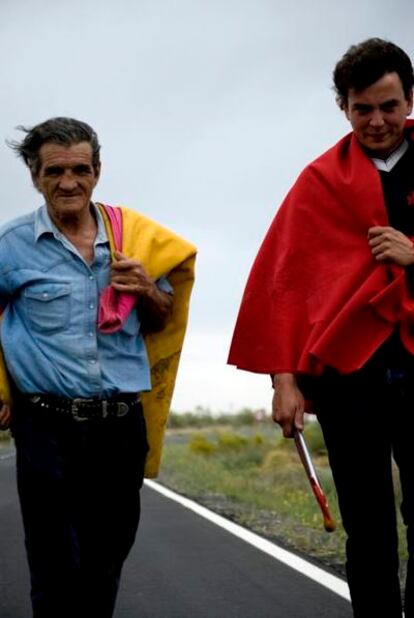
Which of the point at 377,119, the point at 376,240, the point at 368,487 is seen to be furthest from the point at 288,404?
the point at 377,119

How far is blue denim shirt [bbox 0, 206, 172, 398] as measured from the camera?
578 centimetres

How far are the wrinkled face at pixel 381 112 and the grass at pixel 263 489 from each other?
13.0 ft

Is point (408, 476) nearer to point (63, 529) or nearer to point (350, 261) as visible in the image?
point (350, 261)

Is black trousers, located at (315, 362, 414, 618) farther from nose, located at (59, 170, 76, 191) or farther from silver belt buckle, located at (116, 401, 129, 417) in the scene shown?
nose, located at (59, 170, 76, 191)

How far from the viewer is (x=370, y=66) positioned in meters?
5.23

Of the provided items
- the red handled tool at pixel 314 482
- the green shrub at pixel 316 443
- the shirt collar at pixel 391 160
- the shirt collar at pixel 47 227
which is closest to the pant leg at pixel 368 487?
the red handled tool at pixel 314 482

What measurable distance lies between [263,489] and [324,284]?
1016 cm

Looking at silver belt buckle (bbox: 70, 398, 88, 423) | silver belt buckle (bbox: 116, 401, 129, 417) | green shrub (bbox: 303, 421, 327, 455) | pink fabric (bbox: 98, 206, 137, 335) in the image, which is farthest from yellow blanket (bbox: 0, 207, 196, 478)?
green shrub (bbox: 303, 421, 327, 455)

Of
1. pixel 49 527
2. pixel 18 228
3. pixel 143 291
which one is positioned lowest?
pixel 49 527

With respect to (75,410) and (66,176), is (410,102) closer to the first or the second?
(66,176)

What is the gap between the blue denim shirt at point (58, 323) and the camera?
5777mm

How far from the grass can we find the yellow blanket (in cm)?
275

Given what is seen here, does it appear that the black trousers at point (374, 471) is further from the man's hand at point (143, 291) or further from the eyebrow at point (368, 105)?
the man's hand at point (143, 291)

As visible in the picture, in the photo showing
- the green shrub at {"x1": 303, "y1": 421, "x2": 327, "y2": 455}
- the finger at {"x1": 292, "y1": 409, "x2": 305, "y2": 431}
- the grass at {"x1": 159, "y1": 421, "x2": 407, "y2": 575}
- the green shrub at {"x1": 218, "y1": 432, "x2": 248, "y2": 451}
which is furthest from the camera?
the green shrub at {"x1": 218, "y1": 432, "x2": 248, "y2": 451}
